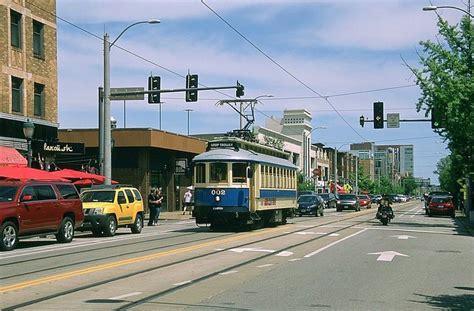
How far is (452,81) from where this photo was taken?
30.1 m

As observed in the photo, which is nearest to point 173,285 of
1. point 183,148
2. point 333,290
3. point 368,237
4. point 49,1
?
point 333,290

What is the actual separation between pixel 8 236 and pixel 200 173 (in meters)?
9.38

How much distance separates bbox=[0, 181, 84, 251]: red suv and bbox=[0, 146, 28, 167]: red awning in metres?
7.82

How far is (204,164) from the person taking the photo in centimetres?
2522

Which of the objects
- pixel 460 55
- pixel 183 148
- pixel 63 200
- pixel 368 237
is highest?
pixel 460 55

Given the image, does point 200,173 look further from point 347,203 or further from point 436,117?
point 347,203

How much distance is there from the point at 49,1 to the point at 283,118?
62372mm

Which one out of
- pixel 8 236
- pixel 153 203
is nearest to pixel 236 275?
pixel 8 236

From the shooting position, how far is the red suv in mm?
17328

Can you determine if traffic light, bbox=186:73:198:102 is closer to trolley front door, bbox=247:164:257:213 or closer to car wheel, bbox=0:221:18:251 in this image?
trolley front door, bbox=247:164:257:213

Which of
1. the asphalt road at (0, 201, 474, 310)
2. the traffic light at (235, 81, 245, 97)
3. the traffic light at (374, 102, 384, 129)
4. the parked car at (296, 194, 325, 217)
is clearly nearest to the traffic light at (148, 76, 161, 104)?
the traffic light at (235, 81, 245, 97)

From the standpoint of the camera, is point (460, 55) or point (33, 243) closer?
point (33, 243)

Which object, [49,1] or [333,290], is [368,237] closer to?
[333,290]

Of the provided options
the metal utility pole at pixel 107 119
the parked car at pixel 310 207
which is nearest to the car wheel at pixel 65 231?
the metal utility pole at pixel 107 119
